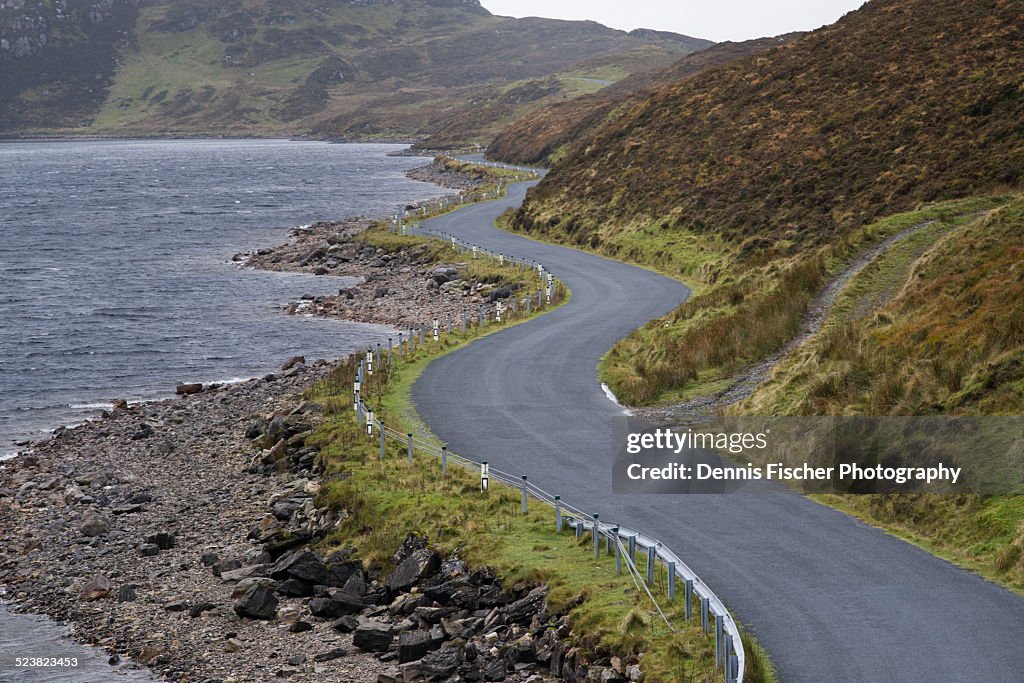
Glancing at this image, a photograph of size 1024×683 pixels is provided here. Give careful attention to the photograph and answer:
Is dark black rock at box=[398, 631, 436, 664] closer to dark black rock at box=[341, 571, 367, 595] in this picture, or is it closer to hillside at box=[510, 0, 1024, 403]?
dark black rock at box=[341, 571, 367, 595]

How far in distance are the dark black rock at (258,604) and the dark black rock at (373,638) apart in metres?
2.26

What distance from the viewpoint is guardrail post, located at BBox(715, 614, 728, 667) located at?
13.0 m

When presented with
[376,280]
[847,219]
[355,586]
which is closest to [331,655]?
[355,586]

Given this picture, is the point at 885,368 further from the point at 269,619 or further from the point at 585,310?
the point at 585,310

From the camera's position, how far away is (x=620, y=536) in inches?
675

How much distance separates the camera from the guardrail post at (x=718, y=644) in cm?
1297

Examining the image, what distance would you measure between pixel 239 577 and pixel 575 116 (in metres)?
107

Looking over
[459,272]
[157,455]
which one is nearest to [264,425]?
[157,455]

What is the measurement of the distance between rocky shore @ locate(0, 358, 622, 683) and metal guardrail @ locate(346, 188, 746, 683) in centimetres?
125

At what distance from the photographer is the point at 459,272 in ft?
176

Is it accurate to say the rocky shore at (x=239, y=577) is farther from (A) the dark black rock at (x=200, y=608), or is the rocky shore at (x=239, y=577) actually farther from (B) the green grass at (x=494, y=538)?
(B) the green grass at (x=494, y=538)

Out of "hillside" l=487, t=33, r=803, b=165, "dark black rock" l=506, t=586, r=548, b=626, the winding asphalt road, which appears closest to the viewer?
the winding asphalt road

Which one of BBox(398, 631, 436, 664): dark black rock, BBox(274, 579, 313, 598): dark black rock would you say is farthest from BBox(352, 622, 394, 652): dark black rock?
BBox(274, 579, 313, 598): dark black rock

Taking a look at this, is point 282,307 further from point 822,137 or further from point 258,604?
point 258,604
